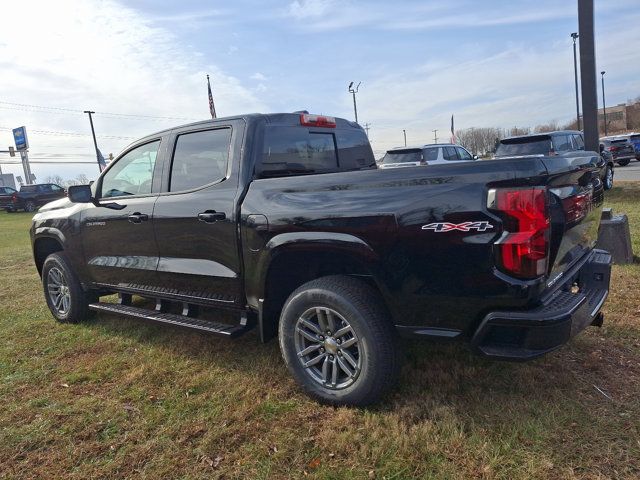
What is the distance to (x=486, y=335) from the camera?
2.56 m

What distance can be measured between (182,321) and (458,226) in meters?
2.37

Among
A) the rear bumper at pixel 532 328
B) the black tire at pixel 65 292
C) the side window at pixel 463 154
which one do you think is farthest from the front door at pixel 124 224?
the side window at pixel 463 154

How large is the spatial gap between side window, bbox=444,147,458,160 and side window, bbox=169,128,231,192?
14031mm

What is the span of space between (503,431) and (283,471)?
124 cm

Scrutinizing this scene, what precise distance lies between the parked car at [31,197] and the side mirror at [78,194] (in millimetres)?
29604

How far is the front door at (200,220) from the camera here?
3512mm

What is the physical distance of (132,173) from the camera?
4473 mm

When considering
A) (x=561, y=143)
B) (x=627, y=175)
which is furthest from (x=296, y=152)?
(x=627, y=175)

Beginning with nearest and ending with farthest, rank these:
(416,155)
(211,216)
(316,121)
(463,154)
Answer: (211,216), (316,121), (416,155), (463,154)

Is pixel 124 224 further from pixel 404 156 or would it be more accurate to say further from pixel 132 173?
pixel 404 156

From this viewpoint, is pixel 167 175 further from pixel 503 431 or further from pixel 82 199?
pixel 503 431

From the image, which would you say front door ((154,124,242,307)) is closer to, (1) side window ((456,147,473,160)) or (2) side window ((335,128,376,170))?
(2) side window ((335,128,376,170))

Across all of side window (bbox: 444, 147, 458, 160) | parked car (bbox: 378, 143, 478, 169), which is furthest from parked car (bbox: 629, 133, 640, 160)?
parked car (bbox: 378, 143, 478, 169)

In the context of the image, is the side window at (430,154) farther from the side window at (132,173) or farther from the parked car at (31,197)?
the parked car at (31,197)
